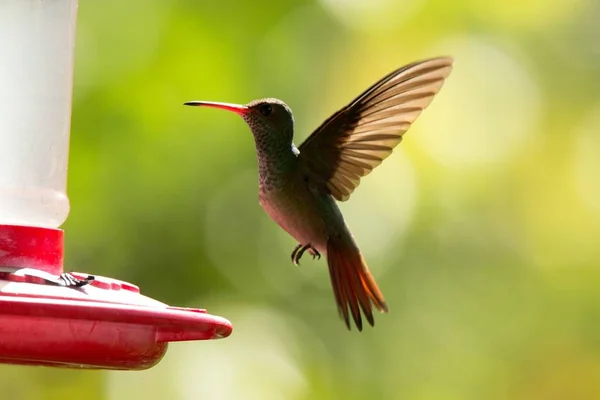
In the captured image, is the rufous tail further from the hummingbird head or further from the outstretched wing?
the hummingbird head

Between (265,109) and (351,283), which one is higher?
(265,109)

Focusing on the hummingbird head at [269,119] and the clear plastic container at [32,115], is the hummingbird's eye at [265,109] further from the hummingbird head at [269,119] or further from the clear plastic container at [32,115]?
the clear plastic container at [32,115]

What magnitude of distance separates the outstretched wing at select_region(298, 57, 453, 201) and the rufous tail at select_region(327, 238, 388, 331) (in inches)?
8.3

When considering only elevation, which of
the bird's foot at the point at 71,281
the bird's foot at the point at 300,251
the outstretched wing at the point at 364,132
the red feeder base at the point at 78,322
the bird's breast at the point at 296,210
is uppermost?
the outstretched wing at the point at 364,132

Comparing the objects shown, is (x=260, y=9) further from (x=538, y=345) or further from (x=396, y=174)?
(x=538, y=345)

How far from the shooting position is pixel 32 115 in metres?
3.50

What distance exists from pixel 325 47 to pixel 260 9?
71cm

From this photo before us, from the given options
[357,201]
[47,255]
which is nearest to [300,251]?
[47,255]

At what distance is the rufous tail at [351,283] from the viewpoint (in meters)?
3.86

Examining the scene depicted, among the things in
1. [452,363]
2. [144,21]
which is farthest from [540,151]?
[144,21]

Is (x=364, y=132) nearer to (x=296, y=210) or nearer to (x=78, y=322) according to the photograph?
(x=296, y=210)

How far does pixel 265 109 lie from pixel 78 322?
1643 millimetres

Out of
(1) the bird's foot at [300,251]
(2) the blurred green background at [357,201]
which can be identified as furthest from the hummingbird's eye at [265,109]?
Answer: (2) the blurred green background at [357,201]

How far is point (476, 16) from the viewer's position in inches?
324
